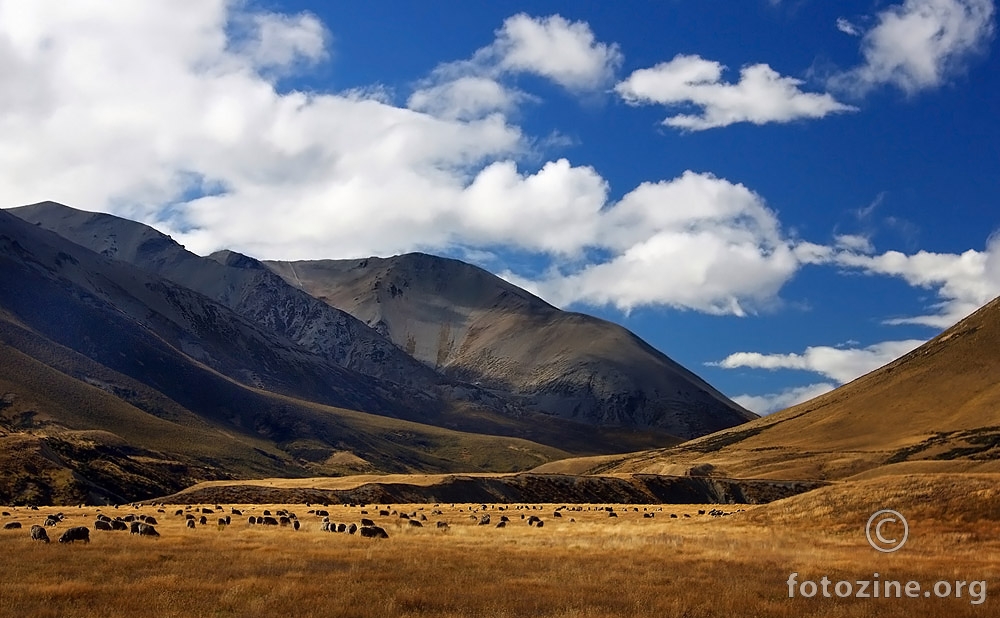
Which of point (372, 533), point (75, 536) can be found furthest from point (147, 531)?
point (372, 533)

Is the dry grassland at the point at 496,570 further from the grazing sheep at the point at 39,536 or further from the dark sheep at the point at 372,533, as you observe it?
the dark sheep at the point at 372,533

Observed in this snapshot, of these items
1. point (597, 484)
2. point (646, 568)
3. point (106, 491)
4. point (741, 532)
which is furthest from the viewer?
point (597, 484)

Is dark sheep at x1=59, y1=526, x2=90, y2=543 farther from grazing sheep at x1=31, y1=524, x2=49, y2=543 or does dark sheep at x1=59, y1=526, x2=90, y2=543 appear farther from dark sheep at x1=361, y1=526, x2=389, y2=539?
dark sheep at x1=361, y1=526, x2=389, y2=539


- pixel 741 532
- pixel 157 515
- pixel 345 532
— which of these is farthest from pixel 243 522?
pixel 741 532

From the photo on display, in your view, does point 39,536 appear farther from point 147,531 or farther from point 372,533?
point 372,533

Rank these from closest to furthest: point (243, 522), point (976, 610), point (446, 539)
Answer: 1. point (976, 610)
2. point (446, 539)
3. point (243, 522)

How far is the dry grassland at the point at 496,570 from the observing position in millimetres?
19938

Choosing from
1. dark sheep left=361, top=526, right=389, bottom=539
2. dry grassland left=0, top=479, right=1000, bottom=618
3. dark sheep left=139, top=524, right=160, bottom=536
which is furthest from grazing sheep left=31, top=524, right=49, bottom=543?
dark sheep left=361, top=526, right=389, bottom=539

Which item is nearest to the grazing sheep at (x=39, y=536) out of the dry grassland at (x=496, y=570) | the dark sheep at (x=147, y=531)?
the dry grassland at (x=496, y=570)

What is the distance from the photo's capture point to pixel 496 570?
2694 centimetres

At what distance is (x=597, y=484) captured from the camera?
13550 centimetres

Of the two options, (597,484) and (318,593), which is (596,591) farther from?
(597,484)

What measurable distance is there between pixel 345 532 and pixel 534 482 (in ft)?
327

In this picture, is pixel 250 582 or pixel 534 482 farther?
pixel 534 482
